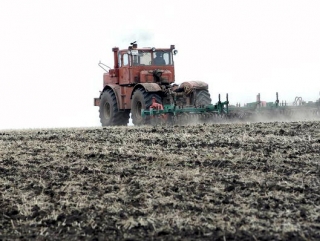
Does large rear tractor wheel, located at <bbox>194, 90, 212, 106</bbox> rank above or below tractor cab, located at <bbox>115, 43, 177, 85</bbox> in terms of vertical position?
below

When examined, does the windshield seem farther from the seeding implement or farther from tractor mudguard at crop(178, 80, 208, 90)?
tractor mudguard at crop(178, 80, 208, 90)

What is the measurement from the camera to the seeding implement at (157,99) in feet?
56.4

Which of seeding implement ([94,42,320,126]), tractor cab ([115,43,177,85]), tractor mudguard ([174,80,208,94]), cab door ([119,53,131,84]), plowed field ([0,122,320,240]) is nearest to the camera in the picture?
plowed field ([0,122,320,240])

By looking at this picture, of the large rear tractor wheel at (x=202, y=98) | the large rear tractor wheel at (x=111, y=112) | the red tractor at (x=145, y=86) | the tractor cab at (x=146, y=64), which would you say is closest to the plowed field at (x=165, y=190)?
the red tractor at (x=145, y=86)

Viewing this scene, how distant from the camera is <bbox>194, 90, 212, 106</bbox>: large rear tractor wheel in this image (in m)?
18.0

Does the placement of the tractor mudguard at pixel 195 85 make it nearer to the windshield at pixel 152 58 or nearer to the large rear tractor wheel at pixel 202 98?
the large rear tractor wheel at pixel 202 98

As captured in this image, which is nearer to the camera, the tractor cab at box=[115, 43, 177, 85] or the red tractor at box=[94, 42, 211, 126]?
the red tractor at box=[94, 42, 211, 126]

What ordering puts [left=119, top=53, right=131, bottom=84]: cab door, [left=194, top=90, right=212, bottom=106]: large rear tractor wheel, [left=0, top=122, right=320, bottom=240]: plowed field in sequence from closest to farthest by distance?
[left=0, top=122, right=320, bottom=240]: plowed field → [left=194, top=90, right=212, bottom=106]: large rear tractor wheel → [left=119, top=53, right=131, bottom=84]: cab door

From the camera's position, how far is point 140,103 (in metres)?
18.2

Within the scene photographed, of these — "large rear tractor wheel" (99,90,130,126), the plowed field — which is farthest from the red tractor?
the plowed field

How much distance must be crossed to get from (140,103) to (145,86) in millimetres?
1009

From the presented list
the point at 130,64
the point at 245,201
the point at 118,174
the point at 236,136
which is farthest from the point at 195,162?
the point at 130,64

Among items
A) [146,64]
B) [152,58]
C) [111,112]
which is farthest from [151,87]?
[111,112]

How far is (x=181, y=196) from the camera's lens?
6.11 m
